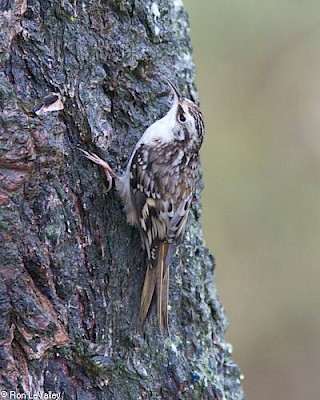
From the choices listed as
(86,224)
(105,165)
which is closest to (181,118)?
(105,165)

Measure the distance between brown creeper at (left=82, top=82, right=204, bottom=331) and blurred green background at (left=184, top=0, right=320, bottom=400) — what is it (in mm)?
2055

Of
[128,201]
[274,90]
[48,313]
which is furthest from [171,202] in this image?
[274,90]

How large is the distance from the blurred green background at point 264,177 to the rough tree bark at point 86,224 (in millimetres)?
2028

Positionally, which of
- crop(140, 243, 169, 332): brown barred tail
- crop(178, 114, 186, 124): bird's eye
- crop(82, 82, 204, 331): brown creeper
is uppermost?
crop(178, 114, 186, 124): bird's eye

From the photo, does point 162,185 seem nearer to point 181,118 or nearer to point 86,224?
point 181,118

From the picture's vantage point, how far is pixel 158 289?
2520 millimetres

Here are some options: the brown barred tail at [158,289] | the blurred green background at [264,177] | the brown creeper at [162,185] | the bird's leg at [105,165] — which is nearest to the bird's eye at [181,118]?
the brown creeper at [162,185]

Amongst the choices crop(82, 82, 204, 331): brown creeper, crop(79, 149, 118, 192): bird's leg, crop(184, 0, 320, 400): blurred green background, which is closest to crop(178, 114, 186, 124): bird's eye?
crop(82, 82, 204, 331): brown creeper

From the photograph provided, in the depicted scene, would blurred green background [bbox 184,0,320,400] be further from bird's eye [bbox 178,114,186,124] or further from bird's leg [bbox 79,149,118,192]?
bird's leg [bbox 79,149,118,192]

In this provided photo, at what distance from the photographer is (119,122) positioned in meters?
2.54

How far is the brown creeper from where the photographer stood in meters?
2.53

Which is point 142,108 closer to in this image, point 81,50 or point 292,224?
point 81,50

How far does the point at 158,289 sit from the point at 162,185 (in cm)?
39

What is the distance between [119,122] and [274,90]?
8.65 ft
